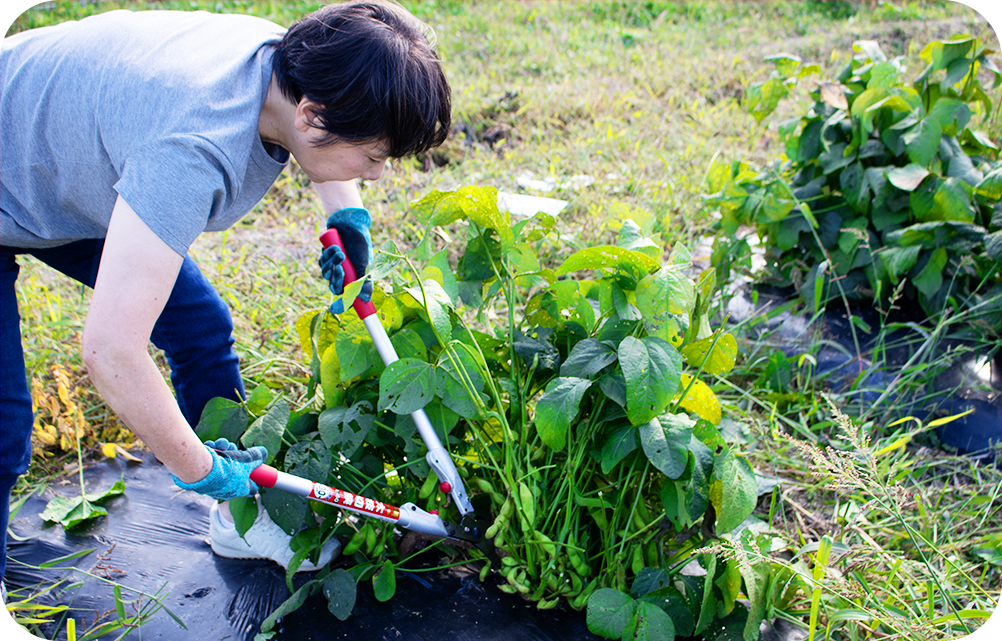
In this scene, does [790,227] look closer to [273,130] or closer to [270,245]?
[273,130]

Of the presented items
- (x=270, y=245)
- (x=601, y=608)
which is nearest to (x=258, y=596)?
(x=601, y=608)

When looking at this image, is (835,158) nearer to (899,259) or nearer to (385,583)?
(899,259)

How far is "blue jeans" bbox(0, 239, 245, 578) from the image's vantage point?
1.22 meters

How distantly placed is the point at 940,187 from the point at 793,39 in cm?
390

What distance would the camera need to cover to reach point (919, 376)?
2018mm

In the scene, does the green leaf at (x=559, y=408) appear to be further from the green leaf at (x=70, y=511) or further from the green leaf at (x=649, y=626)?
the green leaf at (x=70, y=511)

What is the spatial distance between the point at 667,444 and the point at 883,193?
1.47 metres

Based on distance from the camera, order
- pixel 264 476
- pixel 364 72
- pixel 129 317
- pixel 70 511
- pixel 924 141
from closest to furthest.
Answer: pixel 129 317 → pixel 364 72 → pixel 264 476 → pixel 70 511 → pixel 924 141

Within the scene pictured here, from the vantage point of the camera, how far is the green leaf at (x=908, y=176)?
204 centimetres

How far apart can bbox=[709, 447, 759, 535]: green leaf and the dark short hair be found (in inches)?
30.8

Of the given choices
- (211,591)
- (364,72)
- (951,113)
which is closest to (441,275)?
(364,72)

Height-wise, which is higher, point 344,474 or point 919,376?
point 344,474

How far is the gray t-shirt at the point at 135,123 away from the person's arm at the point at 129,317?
0.03 metres

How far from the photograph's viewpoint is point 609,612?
122 cm
